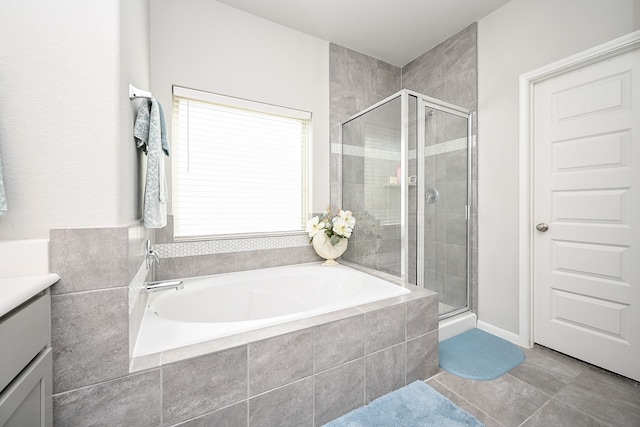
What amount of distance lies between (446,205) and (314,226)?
121cm

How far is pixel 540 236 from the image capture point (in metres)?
1.96

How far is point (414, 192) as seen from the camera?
205cm

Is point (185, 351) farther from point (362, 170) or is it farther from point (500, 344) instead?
point (500, 344)

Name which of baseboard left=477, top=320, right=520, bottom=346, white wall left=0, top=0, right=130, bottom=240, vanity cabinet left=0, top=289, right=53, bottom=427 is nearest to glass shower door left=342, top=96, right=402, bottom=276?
baseboard left=477, top=320, right=520, bottom=346

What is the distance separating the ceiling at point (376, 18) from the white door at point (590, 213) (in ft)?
3.13

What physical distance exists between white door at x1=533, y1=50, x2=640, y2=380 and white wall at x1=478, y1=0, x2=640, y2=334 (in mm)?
154

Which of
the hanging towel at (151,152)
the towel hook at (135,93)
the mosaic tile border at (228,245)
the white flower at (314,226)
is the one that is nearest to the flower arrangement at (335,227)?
the white flower at (314,226)

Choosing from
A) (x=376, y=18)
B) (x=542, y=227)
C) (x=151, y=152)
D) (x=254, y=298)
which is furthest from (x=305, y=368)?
(x=376, y=18)

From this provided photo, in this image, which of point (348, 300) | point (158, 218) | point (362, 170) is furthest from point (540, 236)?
point (158, 218)

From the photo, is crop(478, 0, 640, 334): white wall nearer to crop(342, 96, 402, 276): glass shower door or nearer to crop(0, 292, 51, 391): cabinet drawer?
crop(342, 96, 402, 276): glass shower door

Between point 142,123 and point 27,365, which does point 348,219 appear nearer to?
point 142,123

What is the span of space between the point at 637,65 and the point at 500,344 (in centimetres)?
204

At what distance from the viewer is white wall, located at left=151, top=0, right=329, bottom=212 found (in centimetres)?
188

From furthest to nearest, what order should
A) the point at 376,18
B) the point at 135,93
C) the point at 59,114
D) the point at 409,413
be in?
the point at 376,18, the point at 409,413, the point at 135,93, the point at 59,114
